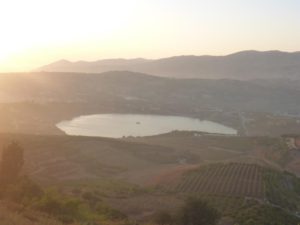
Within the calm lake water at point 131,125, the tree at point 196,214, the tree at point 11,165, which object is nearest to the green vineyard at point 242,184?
the tree at point 196,214

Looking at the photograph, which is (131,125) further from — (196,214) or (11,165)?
(196,214)

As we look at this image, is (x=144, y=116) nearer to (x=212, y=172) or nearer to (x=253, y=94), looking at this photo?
(x=253, y=94)

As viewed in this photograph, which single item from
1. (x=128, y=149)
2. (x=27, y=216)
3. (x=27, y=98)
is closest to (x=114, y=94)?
(x=27, y=98)

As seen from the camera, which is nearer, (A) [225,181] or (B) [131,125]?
(A) [225,181]

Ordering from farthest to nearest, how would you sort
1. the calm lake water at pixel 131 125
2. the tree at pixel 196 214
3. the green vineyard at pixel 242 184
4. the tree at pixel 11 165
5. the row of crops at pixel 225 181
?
the calm lake water at pixel 131 125, the row of crops at pixel 225 181, the green vineyard at pixel 242 184, the tree at pixel 11 165, the tree at pixel 196 214

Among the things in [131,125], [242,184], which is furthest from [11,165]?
[131,125]

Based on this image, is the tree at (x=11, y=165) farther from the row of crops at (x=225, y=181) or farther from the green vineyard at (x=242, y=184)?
the row of crops at (x=225, y=181)

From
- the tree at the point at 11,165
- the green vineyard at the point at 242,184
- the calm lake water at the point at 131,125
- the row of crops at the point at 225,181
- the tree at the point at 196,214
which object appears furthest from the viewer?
the calm lake water at the point at 131,125
